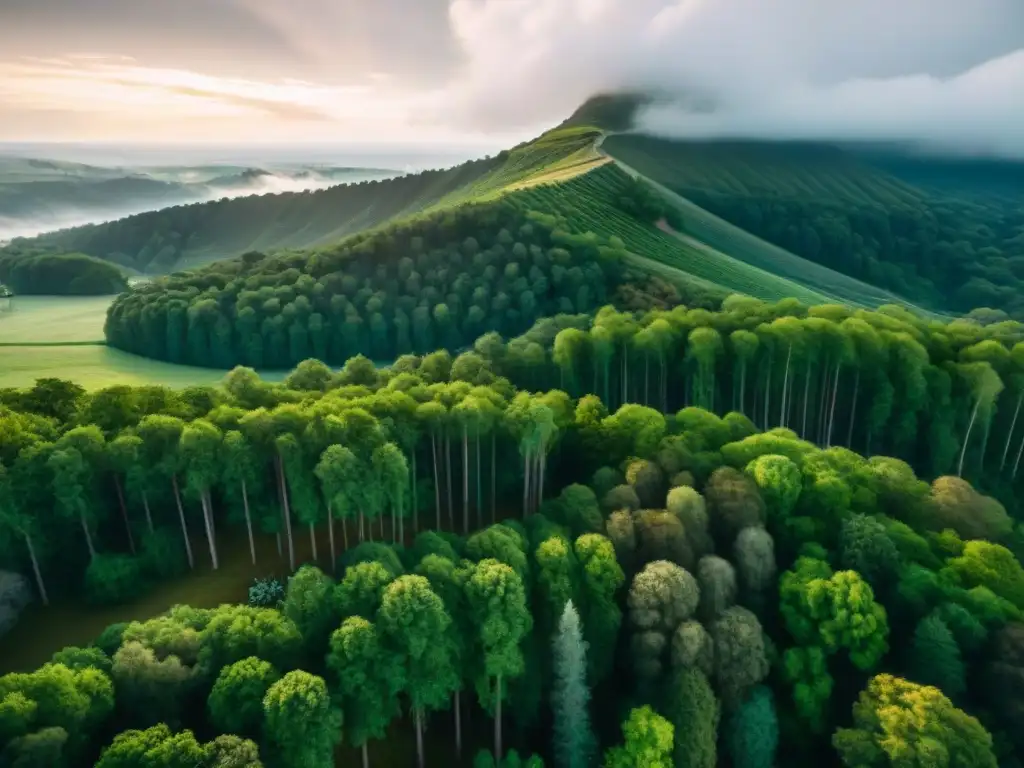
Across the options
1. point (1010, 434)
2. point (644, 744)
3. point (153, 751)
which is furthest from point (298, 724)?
point (1010, 434)

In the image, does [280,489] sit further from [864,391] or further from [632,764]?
[864,391]

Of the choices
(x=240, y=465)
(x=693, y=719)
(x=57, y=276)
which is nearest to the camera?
(x=693, y=719)

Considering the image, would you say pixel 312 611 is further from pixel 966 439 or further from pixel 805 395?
pixel 966 439

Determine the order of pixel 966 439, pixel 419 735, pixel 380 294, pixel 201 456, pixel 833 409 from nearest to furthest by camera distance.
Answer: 1. pixel 419 735
2. pixel 201 456
3. pixel 966 439
4. pixel 833 409
5. pixel 380 294

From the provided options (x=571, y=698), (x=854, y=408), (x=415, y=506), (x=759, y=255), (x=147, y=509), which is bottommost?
(x=571, y=698)

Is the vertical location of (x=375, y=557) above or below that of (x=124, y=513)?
below

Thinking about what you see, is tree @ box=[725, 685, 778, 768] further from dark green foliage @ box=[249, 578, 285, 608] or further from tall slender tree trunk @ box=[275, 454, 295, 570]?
tall slender tree trunk @ box=[275, 454, 295, 570]

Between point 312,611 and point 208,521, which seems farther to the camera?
point 208,521
